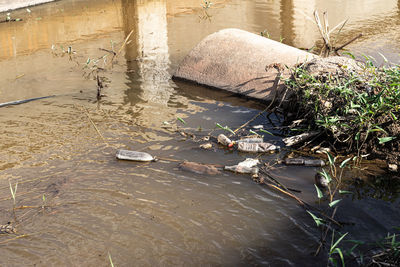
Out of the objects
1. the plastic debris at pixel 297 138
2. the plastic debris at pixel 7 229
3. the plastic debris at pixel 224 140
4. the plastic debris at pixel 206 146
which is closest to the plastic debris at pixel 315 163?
the plastic debris at pixel 297 138

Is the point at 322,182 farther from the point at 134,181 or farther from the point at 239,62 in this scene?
the point at 239,62

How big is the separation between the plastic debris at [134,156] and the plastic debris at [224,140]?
0.57 meters

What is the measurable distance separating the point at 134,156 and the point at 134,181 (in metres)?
0.28

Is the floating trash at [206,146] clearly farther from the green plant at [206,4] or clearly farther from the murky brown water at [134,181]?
the green plant at [206,4]

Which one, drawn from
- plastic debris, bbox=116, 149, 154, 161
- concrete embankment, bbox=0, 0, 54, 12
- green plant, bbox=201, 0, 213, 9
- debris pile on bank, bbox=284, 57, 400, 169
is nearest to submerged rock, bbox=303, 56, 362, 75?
debris pile on bank, bbox=284, 57, 400, 169

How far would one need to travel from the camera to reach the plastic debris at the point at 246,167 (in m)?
2.82

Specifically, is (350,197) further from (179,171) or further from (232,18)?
(232,18)

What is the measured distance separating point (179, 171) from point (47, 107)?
1.75 m

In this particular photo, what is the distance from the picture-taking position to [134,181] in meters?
2.75

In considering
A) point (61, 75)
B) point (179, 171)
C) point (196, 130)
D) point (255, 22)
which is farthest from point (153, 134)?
point (255, 22)

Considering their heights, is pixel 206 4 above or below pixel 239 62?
above

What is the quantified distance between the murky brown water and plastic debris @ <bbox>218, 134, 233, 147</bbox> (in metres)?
0.09

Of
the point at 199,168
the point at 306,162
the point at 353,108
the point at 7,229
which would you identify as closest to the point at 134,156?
the point at 199,168

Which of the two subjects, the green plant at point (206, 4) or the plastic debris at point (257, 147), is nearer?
the plastic debris at point (257, 147)
